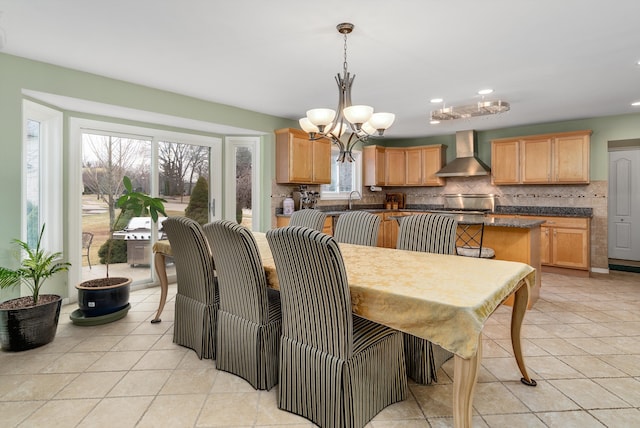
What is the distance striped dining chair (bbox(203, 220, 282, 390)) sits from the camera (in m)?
1.99

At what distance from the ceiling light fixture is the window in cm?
256

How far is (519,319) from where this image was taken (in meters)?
2.04

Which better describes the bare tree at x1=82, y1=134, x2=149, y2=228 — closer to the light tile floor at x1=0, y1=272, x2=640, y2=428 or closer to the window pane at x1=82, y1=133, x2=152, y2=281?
the window pane at x1=82, y1=133, x2=152, y2=281

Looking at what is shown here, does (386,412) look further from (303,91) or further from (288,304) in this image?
(303,91)

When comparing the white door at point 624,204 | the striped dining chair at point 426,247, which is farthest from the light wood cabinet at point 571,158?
the striped dining chair at point 426,247

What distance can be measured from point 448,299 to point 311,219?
2.09 metres

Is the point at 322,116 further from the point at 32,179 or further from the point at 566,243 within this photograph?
the point at 566,243

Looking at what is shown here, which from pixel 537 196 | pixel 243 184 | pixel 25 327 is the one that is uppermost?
pixel 243 184

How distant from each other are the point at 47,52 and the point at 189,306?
91.3 inches

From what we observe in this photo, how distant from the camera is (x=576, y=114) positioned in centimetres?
489

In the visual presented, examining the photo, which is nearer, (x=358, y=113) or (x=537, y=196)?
(x=358, y=113)

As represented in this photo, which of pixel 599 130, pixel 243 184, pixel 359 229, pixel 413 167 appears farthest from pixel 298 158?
pixel 599 130

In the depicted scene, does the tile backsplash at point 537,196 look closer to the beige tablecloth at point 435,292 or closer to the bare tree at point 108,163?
the bare tree at point 108,163

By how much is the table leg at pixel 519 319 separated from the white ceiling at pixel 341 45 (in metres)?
1.73
